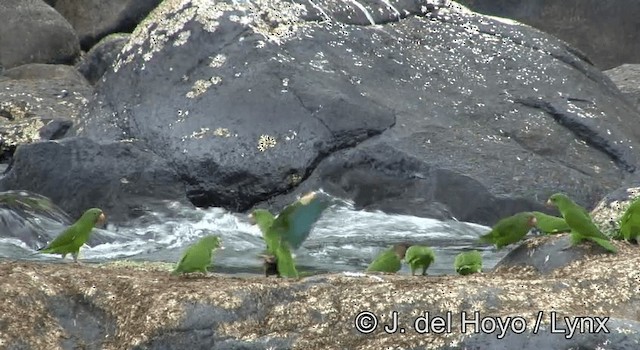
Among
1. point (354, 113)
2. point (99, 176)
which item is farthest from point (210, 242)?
point (354, 113)

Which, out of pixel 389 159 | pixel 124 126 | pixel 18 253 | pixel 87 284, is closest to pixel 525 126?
pixel 389 159

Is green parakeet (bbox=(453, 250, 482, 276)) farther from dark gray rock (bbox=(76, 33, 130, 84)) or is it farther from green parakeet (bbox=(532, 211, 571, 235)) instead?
dark gray rock (bbox=(76, 33, 130, 84))

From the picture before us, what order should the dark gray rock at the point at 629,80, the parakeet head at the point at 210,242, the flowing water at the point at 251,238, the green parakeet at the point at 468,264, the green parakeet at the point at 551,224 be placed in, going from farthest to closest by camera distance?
the dark gray rock at the point at 629,80 < the flowing water at the point at 251,238 < the green parakeet at the point at 551,224 < the green parakeet at the point at 468,264 < the parakeet head at the point at 210,242

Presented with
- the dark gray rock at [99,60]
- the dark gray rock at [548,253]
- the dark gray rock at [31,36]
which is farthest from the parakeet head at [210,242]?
the dark gray rock at [31,36]

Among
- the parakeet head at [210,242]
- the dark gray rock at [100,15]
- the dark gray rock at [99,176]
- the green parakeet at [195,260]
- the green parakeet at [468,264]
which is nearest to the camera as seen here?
the green parakeet at [195,260]

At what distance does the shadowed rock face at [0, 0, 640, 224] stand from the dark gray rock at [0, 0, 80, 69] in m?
9.53

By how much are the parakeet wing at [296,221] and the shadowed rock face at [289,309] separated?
3.09 feet

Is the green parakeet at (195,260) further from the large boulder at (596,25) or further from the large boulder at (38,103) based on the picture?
the large boulder at (596,25)

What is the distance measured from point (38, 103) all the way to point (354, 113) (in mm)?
6325

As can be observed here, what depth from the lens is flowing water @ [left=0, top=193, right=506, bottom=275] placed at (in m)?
9.29

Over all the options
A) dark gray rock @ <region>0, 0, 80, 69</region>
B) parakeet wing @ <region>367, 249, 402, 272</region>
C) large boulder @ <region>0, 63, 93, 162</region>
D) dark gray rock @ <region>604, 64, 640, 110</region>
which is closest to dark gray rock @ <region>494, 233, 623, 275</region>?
parakeet wing @ <region>367, 249, 402, 272</region>

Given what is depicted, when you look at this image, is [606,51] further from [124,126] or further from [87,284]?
[87,284]

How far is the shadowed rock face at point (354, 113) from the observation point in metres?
10.9

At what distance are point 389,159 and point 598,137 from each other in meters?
2.06
